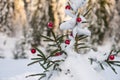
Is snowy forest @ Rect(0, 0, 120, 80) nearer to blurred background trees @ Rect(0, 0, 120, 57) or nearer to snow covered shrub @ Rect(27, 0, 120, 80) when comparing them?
blurred background trees @ Rect(0, 0, 120, 57)

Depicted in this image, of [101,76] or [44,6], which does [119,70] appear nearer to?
[101,76]

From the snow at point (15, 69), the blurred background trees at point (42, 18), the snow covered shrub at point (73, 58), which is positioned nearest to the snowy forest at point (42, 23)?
the blurred background trees at point (42, 18)

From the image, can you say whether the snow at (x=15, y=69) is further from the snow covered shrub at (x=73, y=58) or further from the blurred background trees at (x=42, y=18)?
the blurred background trees at (x=42, y=18)

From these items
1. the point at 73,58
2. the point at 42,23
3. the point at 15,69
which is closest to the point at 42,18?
the point at 42,23

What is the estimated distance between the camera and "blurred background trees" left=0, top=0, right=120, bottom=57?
29.3ft

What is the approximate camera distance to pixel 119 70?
4.77 m

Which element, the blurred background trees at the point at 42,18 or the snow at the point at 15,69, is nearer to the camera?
the snow at the point at 15,69

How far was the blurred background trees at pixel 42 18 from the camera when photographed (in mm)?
8930

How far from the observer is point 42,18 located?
8.96 metres

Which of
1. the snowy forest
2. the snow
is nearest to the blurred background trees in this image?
the snowy forest

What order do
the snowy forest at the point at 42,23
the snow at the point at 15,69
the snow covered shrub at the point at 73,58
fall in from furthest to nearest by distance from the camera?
the snowy forest at the point at 42,23, the snow at the point at 15,69, the snow covered shrub at the point at 73,58

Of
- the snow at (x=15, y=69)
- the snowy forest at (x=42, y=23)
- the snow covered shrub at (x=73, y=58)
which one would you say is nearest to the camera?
the snow covered shrub at (x=73, y=58)

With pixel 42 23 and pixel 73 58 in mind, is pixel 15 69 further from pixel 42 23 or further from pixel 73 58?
pixel 42 23

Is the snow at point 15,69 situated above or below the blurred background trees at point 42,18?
below
